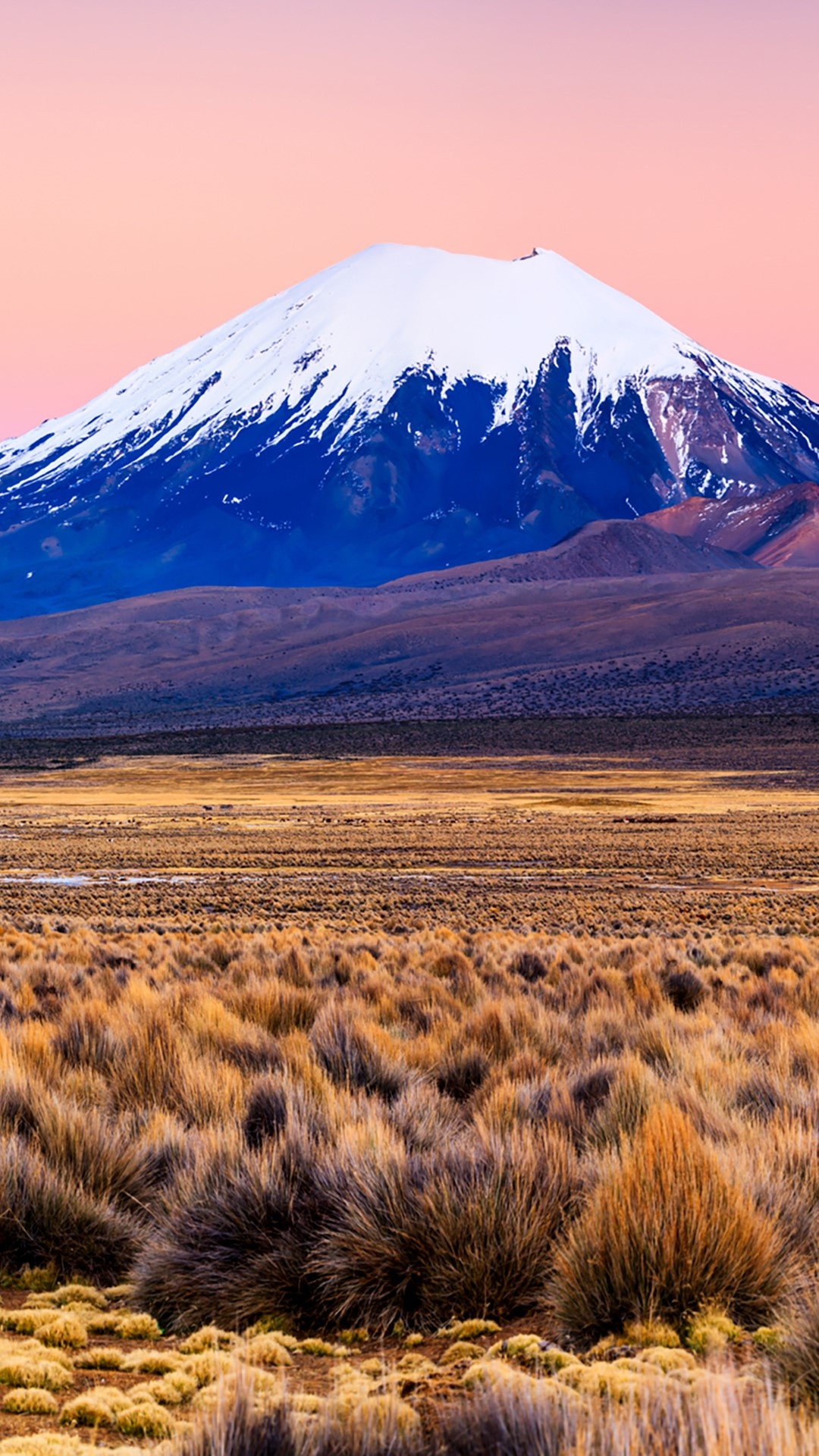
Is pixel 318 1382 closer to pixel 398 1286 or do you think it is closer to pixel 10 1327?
pixel 398 1286

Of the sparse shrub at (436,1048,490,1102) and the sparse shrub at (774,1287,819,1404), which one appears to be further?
the sparse shrub at (436,1048,490,1102)

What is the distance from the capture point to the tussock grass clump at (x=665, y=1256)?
186 inches

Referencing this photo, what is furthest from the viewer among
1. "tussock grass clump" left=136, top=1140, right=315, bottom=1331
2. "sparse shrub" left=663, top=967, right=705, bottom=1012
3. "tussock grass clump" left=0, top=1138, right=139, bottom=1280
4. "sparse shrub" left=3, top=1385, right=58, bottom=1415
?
"sparse shrub" left=663, top=967, right=705, bottom=1012

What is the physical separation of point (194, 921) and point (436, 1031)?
1310 cm

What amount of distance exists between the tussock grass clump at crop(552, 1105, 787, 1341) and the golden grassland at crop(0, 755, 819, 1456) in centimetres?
1

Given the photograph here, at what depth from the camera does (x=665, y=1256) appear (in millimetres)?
4770

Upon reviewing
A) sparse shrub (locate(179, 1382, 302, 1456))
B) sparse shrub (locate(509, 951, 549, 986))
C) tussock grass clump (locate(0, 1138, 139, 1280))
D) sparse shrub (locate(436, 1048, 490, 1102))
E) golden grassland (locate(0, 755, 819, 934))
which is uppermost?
sparse shrub (locate(179, 1382, 302, 1456))

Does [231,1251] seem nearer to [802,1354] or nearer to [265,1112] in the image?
[265,1112]

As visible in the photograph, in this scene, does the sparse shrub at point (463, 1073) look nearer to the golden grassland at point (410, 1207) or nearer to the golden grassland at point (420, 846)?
the golden grassland at point (410, 1207)

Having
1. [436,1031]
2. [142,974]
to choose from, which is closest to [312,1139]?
[436,1031]

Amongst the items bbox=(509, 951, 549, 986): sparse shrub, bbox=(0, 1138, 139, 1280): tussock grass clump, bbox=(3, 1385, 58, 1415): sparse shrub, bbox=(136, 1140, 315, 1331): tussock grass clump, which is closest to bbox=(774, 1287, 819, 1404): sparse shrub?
bbox=(136, 1140, 315, 1331): tussock grass clump

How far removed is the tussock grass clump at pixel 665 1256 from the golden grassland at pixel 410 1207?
0.04 feet

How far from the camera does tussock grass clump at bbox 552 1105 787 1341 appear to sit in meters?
4.73

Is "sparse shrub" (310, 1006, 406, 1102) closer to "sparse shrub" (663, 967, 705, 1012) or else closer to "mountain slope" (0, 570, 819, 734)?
"sparse shrub" (663, 967, 705, 1012)
